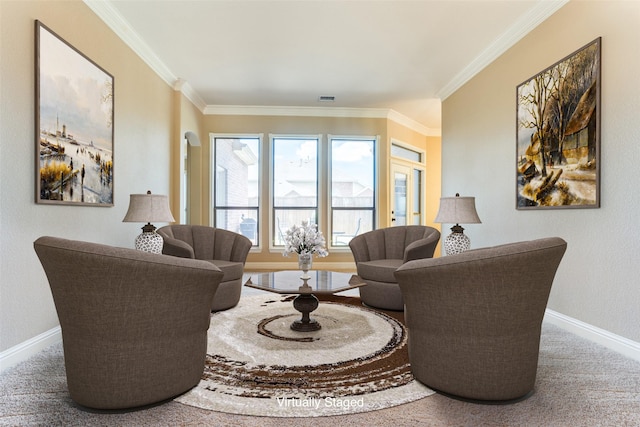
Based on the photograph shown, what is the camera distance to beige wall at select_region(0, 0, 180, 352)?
224 centimetres

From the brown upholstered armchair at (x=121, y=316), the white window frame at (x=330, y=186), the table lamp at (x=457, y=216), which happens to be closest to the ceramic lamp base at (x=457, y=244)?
the table lamp at (x=457, y=216)

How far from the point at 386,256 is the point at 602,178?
7.02ft

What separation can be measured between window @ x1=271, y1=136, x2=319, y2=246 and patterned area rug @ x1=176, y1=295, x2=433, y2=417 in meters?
3.38

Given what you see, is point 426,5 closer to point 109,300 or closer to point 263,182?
point 109,300

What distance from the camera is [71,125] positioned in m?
2.89

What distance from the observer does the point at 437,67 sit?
471 cm

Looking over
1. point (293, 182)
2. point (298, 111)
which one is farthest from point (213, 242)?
point (298, 111)

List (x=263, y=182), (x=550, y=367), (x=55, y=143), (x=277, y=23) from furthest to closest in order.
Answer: (x=263, y=182) < (x=277, y=23) < (x=55, y=143) < (x=550, y=367)

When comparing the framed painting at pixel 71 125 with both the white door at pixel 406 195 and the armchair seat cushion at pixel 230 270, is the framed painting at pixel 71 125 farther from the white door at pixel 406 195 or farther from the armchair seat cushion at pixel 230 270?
the white door at pixel 406 195

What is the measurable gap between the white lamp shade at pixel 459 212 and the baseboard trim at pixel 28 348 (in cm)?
349

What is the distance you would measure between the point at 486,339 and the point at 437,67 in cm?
401

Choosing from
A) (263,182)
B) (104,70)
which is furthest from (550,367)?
(263,182)

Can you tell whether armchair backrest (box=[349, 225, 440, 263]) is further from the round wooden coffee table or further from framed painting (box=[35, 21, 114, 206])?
framed painting (box=[35, 21, 114, 206])

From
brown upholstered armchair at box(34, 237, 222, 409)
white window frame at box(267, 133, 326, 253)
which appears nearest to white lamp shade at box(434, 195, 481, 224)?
brown upholstered armchair at box(34, 237, 222, 409)
